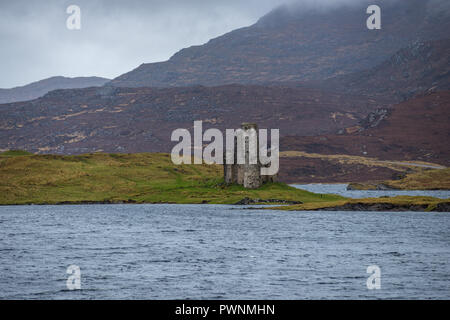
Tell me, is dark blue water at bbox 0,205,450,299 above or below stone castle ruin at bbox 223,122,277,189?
below

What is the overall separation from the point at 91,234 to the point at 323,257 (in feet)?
124

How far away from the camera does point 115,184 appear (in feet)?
559

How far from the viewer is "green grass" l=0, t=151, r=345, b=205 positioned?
146 m

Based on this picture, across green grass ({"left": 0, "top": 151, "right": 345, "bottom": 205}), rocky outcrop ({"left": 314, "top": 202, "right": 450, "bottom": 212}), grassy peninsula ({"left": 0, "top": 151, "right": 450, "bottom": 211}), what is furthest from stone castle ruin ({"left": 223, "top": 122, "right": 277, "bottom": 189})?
rocky outcrop ({"left": 314, "top": 202, "right": 450, "bottom": 212})

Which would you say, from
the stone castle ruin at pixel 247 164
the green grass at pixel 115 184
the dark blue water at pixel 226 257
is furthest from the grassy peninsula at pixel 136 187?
the dark blue water at pixel 226 257

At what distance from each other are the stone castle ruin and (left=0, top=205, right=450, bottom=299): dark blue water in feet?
73.5

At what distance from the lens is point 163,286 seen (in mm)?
50688

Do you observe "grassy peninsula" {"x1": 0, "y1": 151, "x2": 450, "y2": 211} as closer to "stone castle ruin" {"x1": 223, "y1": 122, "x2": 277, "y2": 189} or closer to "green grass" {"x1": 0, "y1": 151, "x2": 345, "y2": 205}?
"green grass" {"x1": 0, "y1": 151, "x2": 345, "y2": 205}

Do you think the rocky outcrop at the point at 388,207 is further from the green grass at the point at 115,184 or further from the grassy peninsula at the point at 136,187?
the green grass at the point at 115,184

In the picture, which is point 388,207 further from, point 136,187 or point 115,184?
point 115,184
